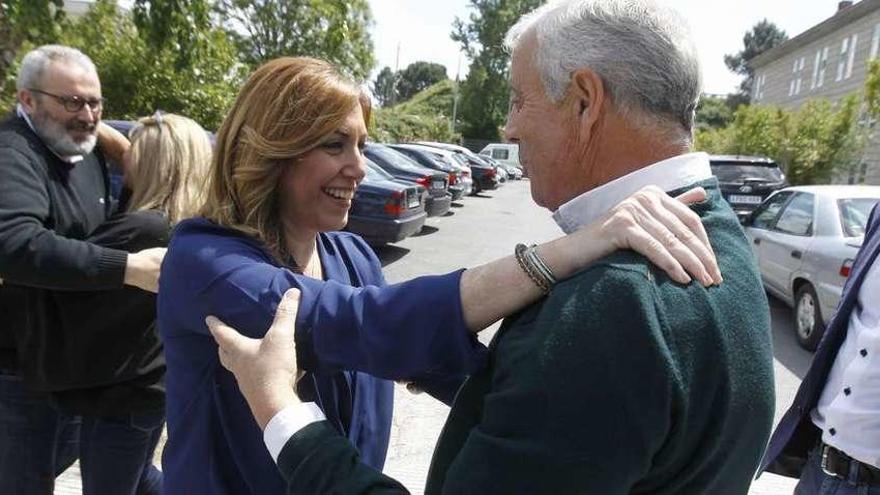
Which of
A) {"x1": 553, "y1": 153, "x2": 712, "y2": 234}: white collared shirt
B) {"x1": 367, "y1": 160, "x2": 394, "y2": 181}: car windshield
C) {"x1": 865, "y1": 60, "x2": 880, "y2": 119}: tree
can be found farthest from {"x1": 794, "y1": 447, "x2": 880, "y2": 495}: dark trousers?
{"x1": 865, "y1": 60, "x2": 880, "y2": 119}: tree

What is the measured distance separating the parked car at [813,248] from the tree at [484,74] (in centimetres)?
4652

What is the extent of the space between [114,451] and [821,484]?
244cm

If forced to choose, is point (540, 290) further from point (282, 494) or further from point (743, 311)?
point (282, 494)

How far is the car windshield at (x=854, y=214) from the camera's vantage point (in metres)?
6.35

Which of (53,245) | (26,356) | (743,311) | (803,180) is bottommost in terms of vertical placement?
(803,180)

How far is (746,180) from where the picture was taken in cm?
1274

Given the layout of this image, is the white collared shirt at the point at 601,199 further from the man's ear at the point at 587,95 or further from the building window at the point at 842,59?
the building window at the point at 842,59

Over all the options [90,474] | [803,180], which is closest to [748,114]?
[803,180]

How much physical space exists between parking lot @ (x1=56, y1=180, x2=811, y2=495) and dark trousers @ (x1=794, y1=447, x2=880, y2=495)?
1813mm

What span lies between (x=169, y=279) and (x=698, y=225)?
1066 mm

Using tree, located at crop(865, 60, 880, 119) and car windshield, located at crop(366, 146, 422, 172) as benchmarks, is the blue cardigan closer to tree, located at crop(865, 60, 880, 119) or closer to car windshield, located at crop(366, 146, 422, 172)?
car windshield, located at crop(366, 146, 422, 172)

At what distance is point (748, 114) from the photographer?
25391 millimetres

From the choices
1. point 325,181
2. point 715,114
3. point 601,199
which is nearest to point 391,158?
point 325,181

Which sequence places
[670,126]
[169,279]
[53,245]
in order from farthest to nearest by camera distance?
[53,245], [169,279], [670,126]
